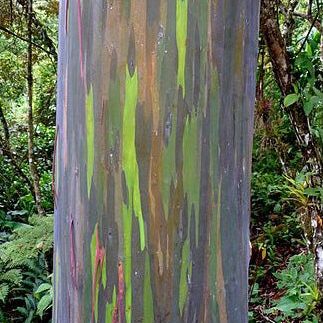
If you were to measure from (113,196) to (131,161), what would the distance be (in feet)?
0.25

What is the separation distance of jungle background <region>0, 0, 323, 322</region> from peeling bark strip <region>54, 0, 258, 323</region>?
5.14 feet

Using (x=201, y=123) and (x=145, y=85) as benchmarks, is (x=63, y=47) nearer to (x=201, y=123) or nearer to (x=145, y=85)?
(x=145, y=85)

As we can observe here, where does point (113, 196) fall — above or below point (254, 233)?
above

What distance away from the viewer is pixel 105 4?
88 centimetres

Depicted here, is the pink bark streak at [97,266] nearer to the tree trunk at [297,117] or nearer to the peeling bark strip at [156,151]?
the peeling bark strip at [156,151]

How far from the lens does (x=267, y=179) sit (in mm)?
5246

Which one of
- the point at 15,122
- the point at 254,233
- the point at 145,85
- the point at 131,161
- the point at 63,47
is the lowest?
the point at 254,233

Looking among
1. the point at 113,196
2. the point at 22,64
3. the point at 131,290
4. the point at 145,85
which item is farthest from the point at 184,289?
the point at 22,64

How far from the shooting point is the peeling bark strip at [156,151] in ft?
2.88

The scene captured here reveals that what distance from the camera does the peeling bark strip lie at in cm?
88

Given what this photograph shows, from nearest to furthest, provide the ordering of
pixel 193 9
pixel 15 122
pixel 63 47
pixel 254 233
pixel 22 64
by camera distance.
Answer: pixel 193 9 → pixel 63 47 → pixel 254 233 → pixel 22 64 → pixel 15 122

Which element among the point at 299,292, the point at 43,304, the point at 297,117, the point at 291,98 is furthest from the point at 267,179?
the point at 43,304

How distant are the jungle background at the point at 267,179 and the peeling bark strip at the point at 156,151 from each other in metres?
1.57

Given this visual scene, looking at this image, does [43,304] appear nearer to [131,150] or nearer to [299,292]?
[299,292]
